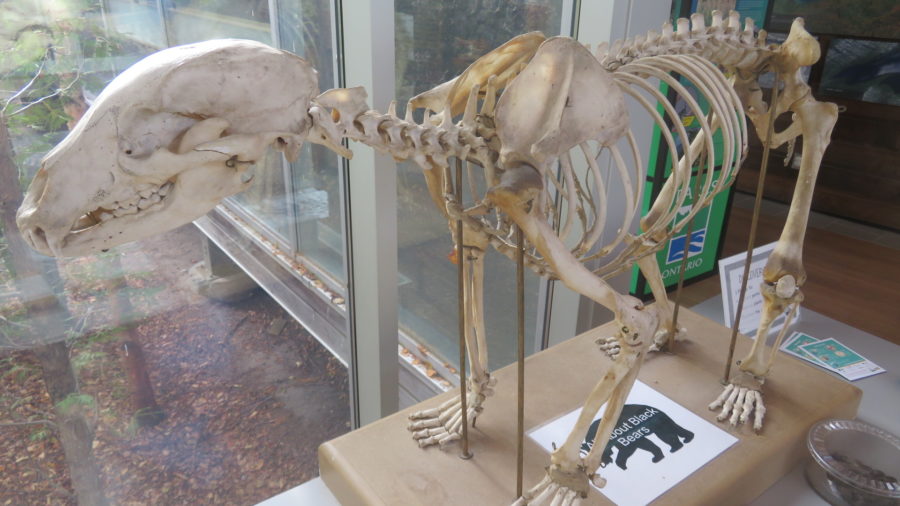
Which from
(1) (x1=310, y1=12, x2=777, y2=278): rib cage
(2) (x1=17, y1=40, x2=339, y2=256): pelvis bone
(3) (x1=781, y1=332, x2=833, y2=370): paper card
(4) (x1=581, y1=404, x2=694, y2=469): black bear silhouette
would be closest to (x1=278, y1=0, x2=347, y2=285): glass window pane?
(1) (x1=310, y1=12, x2=777, y2=278): rib cage

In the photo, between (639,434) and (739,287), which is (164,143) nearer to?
(639,434)

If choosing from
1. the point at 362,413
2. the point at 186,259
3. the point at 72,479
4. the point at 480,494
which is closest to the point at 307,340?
the point at 362,413

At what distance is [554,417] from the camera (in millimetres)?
1812

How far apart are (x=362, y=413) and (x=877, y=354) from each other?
211 cm

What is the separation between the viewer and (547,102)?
1.17 meters

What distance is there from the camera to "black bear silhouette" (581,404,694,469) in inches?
66.6

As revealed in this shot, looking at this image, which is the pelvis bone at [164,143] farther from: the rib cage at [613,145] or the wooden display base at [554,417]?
the wooden display base at [554,417]

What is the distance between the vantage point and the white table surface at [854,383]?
66.6 inches

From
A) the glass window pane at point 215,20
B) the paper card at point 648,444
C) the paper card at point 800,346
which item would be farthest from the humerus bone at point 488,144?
the glass window pane at point 215,20

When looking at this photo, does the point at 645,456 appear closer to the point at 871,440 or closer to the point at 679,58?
the point at 871,440

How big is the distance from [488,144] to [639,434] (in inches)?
40.9

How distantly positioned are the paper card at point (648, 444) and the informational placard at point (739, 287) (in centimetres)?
60

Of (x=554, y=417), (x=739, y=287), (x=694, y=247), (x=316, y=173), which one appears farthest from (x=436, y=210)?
(x=694, y=247)

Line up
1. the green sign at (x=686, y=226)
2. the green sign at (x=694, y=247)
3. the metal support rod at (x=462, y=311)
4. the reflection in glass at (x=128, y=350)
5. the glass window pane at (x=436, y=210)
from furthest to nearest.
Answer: the green sign at (x=694, y=247), the green sign at (x=686, y=226), the glass window pane at (x=436, y=210), the reflection in glass at (x=128, y=350), the metal support rod at (x=462, y=311)
